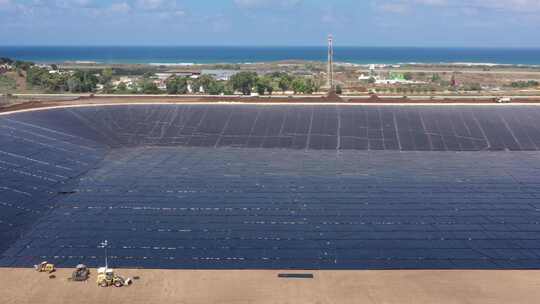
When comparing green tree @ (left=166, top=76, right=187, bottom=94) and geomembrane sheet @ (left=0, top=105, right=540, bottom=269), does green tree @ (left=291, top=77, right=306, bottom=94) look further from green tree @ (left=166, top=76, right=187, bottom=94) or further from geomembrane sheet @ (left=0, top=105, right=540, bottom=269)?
geomembrane sheet @ (left=0, top=105, right=540, bottom=269)

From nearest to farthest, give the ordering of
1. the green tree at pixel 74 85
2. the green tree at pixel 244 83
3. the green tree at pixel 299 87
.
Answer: the green tree at pixel 299 87 < the green tree at pixel 244 83 < the green tree at pixel 74 85

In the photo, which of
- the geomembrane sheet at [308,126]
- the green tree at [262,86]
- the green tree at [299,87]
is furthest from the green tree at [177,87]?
the geomembrane sheet at [308,126]

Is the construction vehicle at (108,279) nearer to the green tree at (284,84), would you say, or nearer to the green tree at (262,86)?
the green tree at (262,86)

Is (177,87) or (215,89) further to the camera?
(177,87)

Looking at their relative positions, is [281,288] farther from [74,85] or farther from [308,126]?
[74,85]

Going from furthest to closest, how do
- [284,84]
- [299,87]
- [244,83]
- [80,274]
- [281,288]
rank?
[284,84], [244,83], [299,87], [80,274], [281,288]

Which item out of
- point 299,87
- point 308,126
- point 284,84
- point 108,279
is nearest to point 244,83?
point 284,84
